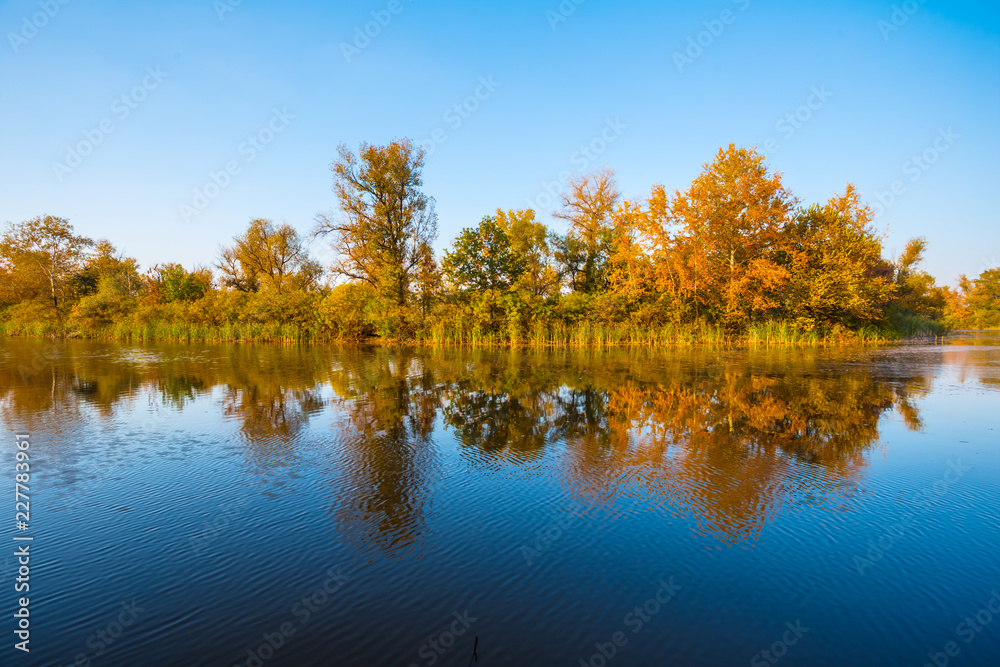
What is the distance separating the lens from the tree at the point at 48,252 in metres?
42.9

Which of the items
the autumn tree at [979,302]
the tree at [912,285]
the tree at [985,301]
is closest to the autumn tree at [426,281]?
the tree at [912,285]

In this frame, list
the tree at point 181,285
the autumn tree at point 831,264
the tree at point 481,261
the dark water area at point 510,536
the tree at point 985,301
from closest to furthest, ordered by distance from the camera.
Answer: the dark water area at point 510,536
the autumn tree at point 831,264
the tree at point 481,261
the tree at point 181,285
the tree at point 985,301

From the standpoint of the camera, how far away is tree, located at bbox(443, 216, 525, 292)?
3150 cm

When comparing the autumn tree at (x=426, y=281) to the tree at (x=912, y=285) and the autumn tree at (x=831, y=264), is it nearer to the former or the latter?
the autumn tree at (x=831, y=264)

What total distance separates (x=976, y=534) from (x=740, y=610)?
9.20 feet

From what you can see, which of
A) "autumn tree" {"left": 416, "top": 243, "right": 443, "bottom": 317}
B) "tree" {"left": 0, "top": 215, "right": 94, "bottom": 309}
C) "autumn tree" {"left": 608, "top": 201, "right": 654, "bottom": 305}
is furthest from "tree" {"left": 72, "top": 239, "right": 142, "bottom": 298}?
"autumn tree" {"left": 608, "top": 201, "right": 654, "bottom": 305}

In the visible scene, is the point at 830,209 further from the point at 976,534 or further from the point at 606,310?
the point at 976,534

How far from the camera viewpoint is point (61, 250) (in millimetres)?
44469

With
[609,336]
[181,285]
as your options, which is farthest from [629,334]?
[181,285]

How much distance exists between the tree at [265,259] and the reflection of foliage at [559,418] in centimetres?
2595

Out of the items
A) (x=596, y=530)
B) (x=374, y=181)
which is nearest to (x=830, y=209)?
(x=374, y=181)

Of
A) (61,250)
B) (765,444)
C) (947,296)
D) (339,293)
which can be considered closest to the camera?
(765,444)

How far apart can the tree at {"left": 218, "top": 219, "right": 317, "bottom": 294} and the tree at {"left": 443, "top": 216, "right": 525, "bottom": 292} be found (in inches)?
696

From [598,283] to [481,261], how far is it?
27.3 feet
